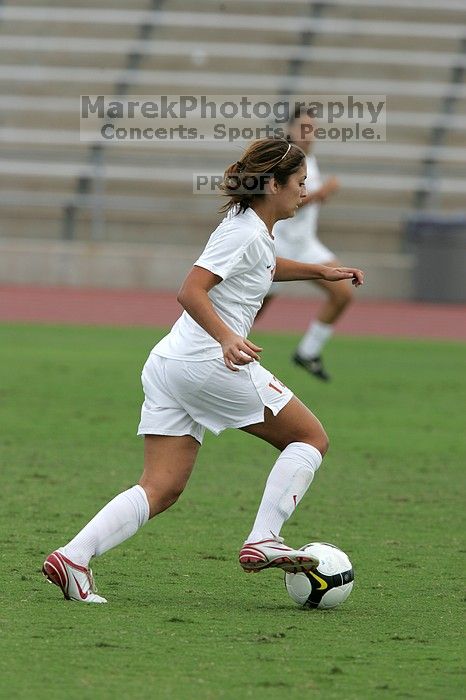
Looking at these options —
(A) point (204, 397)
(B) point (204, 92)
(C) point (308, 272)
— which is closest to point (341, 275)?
(C) point (308, 272)

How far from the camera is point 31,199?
73.7 feet

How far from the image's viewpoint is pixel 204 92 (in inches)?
981

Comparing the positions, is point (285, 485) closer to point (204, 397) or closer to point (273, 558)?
point (273, 558)

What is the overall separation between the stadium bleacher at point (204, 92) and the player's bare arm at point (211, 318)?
1657 centimetres

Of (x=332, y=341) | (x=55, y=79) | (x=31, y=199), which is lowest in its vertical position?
(x=332, y=341)

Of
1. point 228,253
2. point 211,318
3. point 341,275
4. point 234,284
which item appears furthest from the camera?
point 341,275

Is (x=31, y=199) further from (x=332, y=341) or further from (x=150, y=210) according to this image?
(x=332, y=341)

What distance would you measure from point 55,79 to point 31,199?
3517mm

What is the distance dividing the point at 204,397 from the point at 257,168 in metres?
0.85

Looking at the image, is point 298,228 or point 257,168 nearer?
point 257,168

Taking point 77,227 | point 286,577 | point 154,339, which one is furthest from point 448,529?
point 77,227

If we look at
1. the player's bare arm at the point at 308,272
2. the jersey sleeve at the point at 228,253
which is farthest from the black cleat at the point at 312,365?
the jersey sleeve at the point at 228,253

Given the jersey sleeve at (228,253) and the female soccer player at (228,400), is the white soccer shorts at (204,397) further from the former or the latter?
the jersey sleeve at (228,253)

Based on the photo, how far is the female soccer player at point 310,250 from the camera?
1172cm
